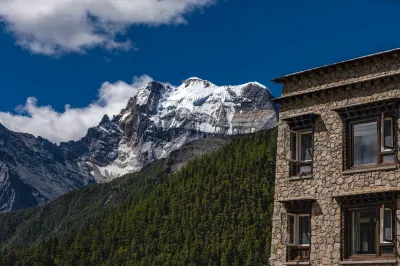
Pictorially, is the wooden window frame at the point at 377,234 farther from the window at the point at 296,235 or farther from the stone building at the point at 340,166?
the window at the point at 296,235

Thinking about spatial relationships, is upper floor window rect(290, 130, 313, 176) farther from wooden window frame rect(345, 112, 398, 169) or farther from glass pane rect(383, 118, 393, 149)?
glass pane rect(383, 118, 393, 149)

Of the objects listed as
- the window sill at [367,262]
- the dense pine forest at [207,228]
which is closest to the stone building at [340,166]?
the window sill at [367,262]

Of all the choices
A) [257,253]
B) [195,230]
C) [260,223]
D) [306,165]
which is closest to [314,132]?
[306,165]

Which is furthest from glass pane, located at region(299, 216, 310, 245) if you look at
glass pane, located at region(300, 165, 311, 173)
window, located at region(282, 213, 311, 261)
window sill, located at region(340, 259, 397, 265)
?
window sill, located at region(340, 259, 397, 265)

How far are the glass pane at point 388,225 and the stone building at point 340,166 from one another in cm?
4

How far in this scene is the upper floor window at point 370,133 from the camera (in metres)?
31.6

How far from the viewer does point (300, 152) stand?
35281mm

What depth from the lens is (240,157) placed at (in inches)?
7726

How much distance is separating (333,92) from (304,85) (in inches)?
78.5

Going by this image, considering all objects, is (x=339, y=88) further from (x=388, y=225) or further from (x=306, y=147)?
(x=388, y=225)

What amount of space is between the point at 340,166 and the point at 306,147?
8.28ft

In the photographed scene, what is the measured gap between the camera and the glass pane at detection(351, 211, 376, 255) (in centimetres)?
3122

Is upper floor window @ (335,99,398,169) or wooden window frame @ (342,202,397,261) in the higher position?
upper floor window @ (335,99,398,169)

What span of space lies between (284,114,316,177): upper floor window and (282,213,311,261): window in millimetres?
1985
